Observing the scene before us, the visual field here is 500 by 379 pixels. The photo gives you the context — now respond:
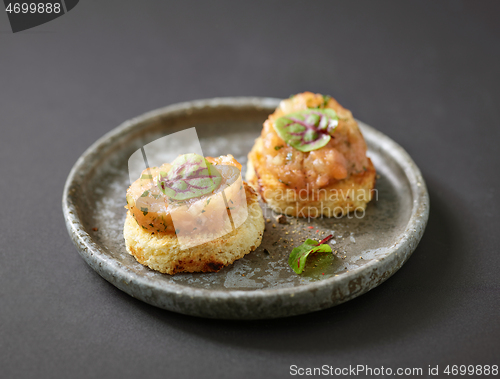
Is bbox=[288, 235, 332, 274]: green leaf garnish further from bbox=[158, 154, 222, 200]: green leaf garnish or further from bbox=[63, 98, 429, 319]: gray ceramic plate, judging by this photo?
bbox=[158, 154, 222, 200]: green leaf garnish

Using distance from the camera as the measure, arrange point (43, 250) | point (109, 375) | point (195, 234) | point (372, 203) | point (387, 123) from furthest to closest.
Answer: point (387, 123)
point (372, 203)
point (43, 250)
point (195, 234)
point (109, 375)

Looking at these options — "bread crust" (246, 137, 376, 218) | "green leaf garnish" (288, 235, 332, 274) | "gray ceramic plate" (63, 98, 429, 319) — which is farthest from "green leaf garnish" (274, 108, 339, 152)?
"green leaf garnish" (288, 235, 332, 274)

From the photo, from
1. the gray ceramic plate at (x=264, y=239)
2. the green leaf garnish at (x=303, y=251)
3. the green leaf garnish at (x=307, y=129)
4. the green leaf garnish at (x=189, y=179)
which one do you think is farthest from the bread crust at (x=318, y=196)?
the green leaf garnish at (x=189, y=179)

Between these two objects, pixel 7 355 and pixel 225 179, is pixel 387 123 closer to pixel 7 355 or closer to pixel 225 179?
pixel 225 179

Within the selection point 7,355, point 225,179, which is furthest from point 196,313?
point 7,355

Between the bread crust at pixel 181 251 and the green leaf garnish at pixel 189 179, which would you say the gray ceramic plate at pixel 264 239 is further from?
the green leaf garnish at pixel 189 179

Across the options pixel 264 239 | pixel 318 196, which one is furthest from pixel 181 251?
pixel 318 196

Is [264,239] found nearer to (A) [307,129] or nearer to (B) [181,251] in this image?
Answer: (B) [181,251]
